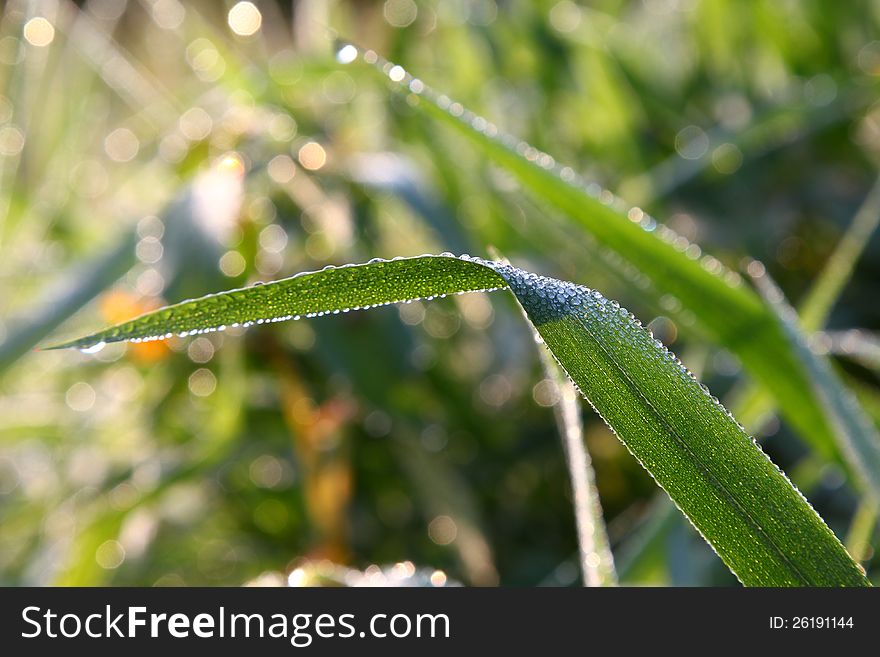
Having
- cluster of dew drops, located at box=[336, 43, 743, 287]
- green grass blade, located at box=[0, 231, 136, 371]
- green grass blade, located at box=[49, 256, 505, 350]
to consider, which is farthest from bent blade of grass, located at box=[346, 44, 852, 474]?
green grass blade, located at box=[0, 231, 136, 371]

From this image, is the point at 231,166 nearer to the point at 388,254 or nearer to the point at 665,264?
the point at 388,254

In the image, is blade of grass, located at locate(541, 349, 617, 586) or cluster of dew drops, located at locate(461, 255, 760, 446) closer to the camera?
cluster of dew drops, located at locate(461, 255, 760, 446)

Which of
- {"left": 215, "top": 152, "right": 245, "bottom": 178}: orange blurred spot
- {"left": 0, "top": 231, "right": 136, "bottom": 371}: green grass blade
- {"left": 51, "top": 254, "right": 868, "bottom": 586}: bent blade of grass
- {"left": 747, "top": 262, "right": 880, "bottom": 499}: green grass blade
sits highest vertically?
{"left": 215, "top": 152, "right": 245, "bottom": 178}: orange blurred spot

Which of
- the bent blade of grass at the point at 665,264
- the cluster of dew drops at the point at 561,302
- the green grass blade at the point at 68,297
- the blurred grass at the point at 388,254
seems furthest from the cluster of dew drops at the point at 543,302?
the green grass blade at the point at 68,297

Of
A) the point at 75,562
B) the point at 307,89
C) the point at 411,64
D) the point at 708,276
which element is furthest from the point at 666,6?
the point at 75,562

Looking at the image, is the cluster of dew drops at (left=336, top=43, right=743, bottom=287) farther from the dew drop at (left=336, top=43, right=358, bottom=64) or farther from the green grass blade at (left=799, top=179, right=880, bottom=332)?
the green grass blade at (left=799, top=179, right=880, bottom=332)

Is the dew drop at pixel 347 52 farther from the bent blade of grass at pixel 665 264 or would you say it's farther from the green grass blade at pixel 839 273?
the green grass blade at pixel 839 273
